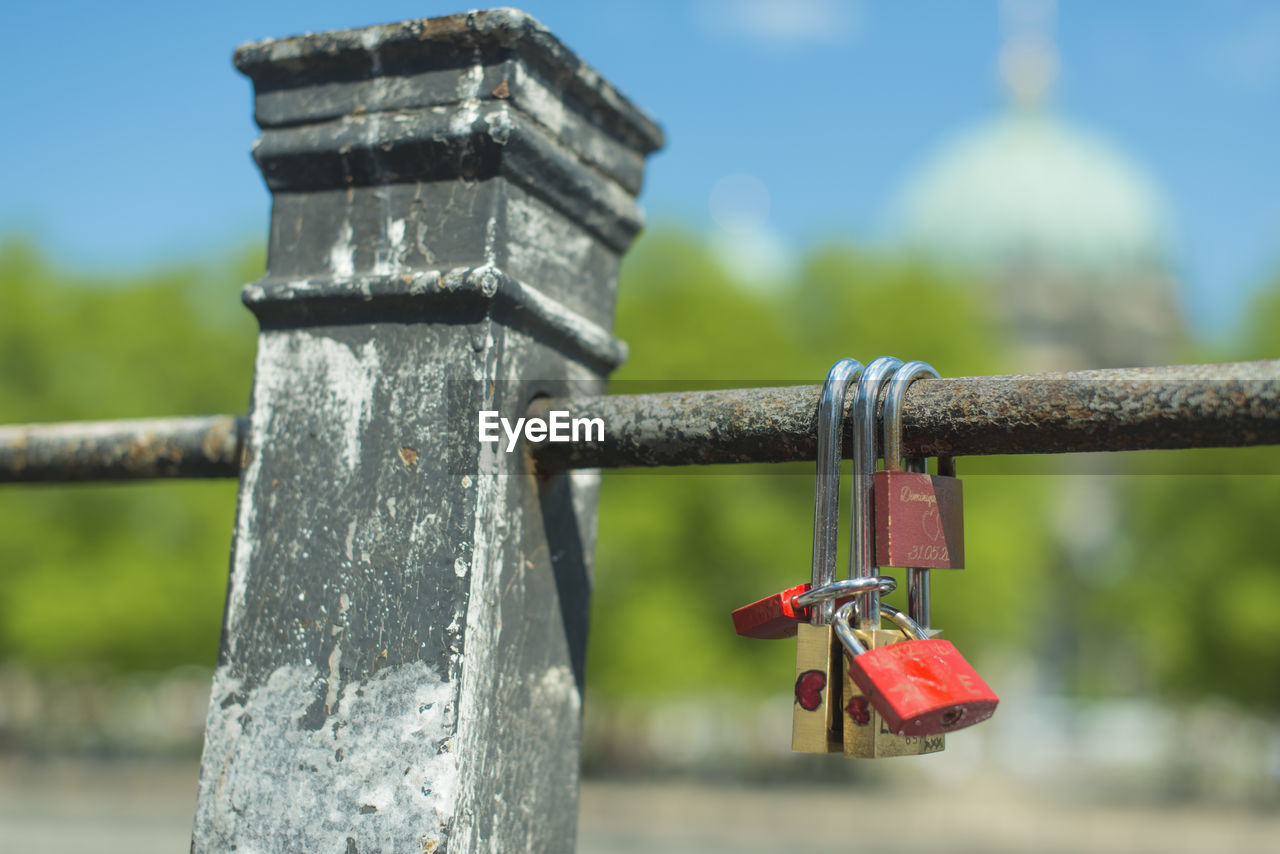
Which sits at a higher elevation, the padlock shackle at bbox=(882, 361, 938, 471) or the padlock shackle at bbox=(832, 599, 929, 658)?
the padlock shackle at bbox=(882, 361, 938, 471)

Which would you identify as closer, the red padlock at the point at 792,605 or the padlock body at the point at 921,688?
the padlock body at the point at 921,688

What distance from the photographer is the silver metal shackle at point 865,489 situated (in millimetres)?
1206

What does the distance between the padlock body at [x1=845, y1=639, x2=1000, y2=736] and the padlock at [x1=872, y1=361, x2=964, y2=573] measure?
98 millimetres

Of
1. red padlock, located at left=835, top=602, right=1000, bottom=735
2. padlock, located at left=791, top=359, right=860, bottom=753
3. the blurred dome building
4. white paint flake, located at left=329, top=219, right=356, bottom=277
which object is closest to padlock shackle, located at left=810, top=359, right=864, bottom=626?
padlock, located at left=791, top=359, right=860, bottom=753

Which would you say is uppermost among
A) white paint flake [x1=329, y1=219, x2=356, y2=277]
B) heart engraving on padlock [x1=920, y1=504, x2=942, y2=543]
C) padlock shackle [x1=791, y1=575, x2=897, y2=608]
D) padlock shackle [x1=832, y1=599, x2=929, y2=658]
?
white paint flake [x1=329, y1=219, x2=356, y2=277]

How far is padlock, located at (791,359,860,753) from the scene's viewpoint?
3.90 ft

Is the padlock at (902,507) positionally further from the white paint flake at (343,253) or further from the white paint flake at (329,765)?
the white paint flake at (343,253)

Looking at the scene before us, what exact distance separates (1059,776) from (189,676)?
19.5m

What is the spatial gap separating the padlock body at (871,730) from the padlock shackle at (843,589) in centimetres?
4

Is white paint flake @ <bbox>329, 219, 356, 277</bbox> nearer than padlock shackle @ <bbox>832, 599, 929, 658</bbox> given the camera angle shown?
No

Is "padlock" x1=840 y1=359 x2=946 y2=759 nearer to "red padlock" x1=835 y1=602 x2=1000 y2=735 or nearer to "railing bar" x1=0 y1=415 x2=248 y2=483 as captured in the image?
"red padlock" x1=835 y1=602 x2=1000 y2=735

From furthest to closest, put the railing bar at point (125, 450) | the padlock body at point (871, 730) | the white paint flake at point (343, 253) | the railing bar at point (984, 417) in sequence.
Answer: the railing bar at point (125, 450)
the white paint flake at point (343, 253)
the padlock body at point (871, 730)
the railing bar at point (984, 417)

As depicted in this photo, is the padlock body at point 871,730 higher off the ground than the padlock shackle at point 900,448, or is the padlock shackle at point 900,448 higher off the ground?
the padlock shackle at point 900,448

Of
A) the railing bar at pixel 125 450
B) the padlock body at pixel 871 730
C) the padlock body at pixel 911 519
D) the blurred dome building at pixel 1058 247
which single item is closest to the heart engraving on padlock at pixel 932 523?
the padlock body at pixel 911 519
